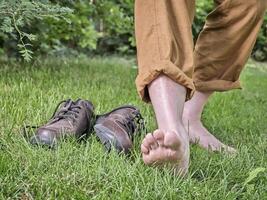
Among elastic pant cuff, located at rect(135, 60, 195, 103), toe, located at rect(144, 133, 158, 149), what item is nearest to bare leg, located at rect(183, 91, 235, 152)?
elastic pant cuff, located at rect(135, 60, 195, 103)

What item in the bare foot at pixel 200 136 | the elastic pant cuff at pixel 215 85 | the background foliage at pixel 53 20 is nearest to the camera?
the bare foot at pixel 200 136

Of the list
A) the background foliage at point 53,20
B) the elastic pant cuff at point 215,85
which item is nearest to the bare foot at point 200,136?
the elastic pant cuff at point 215,85

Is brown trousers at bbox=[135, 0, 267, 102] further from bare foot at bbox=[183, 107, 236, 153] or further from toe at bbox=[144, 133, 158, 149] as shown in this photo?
bare foot at bbox=[183, 107, 236, 153]

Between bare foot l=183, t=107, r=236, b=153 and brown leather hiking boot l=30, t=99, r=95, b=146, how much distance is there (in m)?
0.35

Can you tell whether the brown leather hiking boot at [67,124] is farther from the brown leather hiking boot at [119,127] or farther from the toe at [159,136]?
the toe at [159,136]

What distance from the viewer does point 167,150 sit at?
1.34m

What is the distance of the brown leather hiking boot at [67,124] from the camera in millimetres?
1576

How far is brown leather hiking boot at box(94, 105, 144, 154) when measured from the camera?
5.20 feet

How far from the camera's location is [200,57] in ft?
6.66

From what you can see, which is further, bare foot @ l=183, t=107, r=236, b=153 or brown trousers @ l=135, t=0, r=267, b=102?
bare foot @ l=183, t=107, r=236, b=153

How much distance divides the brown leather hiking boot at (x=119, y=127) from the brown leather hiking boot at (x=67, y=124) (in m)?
0.04

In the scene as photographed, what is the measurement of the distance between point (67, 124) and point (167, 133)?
446 millimetres

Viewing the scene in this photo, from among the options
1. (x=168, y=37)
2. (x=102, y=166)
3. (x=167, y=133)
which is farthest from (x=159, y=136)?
(x=168, y=37)

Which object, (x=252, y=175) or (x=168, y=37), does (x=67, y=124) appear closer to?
(x=168, y=37)
